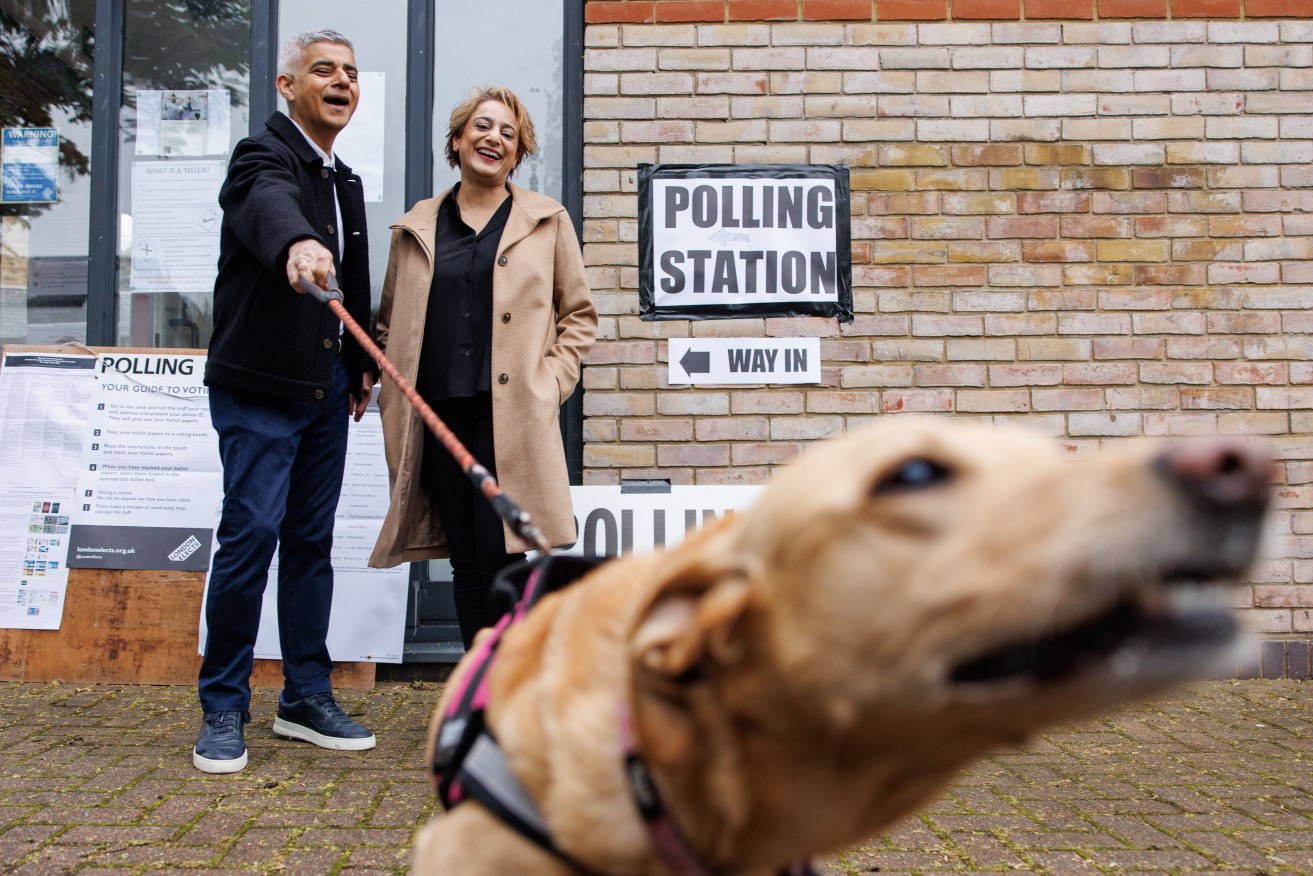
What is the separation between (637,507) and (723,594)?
318cm

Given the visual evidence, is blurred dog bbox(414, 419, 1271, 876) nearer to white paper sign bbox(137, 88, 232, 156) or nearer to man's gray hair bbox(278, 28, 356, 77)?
man's gray hair bbox(278, 28, 356, 77)

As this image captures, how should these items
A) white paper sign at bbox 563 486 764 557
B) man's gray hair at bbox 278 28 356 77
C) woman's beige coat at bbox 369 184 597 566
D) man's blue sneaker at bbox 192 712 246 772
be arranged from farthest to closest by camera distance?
white paper sign at bbox 563 486 764 557
man's gray hair at bbox 278 28 356 77
woman's beige coat at bbox 369 184 597 566
man's blue sneaker at bbox 192 712 246 772

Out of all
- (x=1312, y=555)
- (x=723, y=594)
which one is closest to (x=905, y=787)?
(x=723, y=594)

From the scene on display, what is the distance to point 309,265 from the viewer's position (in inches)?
124

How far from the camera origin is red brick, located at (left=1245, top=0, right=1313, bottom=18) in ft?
17.0

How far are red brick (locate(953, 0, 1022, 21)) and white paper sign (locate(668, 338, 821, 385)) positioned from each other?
71.3 inches

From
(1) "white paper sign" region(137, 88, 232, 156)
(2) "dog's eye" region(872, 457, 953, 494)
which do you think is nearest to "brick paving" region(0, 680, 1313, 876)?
(2) "dog's eye" region(872, 457, 953, 494)

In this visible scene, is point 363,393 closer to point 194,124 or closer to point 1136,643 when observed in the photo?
point 194,124

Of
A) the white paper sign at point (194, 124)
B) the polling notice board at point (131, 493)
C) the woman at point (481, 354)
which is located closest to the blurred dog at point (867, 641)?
the woman at point (481, 354)

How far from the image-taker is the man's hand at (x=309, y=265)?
314cm

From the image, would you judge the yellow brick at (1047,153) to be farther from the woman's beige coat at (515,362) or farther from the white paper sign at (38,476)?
the white paper sign at (38,476)

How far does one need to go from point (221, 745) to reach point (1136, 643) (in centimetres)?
328

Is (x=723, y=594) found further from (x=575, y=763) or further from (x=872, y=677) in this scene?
(x=575, y=763)

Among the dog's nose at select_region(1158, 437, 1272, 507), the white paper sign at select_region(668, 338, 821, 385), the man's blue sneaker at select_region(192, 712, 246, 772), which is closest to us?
the dog's nose at select_region(1158, 437, 1272, 507)
